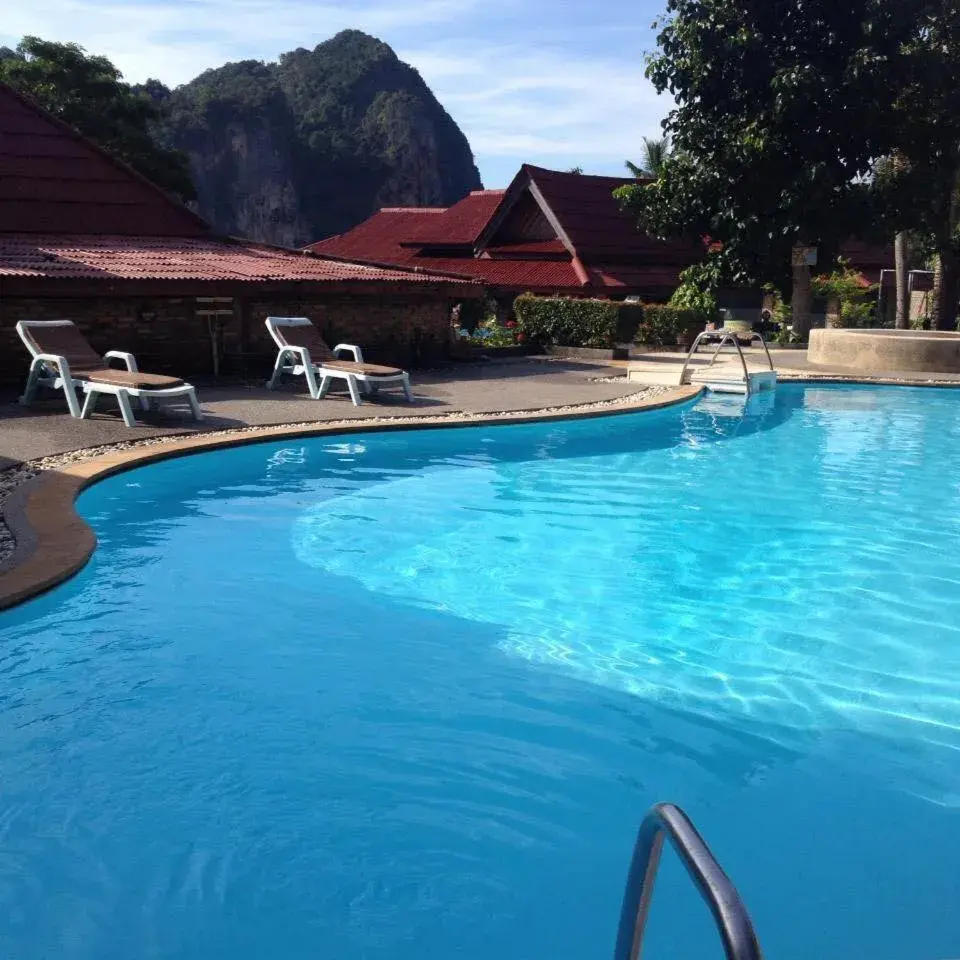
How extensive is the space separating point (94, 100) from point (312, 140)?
38.8 meters

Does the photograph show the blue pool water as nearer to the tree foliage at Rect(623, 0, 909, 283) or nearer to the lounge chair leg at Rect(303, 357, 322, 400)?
the lounge chair leg at Rect(303, 357, 322, 400)

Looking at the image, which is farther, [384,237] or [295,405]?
[384,237]

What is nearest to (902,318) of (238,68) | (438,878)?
(438,878)

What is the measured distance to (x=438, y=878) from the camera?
163 inches

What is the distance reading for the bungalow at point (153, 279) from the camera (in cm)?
1495

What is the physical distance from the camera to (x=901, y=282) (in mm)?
27125

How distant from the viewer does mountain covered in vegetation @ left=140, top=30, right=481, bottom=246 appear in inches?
3083

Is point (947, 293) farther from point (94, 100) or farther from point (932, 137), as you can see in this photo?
point (94, 100)

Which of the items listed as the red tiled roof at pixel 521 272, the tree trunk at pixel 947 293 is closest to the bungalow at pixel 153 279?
the red tiled roof at pixel 521 272

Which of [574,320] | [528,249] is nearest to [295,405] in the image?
[574,320]

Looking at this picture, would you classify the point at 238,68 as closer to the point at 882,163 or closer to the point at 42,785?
the point at 882,163

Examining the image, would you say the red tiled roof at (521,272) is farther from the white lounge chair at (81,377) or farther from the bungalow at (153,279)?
the white lounge chair at (81,377)

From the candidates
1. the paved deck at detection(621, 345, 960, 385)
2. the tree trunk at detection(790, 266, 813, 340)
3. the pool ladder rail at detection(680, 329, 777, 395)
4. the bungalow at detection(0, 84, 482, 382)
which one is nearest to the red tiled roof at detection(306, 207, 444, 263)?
the tree trunk at detection(790, 266, 813, 340)

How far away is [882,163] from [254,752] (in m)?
26.8
